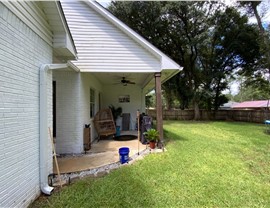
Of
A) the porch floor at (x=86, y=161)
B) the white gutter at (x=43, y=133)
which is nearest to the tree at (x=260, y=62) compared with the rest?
the porch floor at (x=86, y=161)

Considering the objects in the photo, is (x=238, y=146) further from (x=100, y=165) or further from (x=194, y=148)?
(x=100, y=165)

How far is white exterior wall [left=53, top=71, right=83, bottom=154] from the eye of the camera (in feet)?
21.7

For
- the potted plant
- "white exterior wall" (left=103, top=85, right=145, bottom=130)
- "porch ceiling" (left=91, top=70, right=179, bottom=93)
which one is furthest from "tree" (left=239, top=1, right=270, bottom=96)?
the potted plant

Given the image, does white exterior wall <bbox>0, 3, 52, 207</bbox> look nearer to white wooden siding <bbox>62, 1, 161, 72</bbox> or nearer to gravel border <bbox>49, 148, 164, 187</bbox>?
gravel border <bbox>49, 148, 164, 187</bbox>

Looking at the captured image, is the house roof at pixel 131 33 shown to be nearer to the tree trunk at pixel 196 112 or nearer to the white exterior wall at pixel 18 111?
the white exterior wall at pixel 18 111

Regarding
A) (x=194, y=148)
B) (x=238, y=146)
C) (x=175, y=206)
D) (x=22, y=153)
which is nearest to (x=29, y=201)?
(x=22, y=153)

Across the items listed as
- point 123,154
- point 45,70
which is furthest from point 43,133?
point 123,154

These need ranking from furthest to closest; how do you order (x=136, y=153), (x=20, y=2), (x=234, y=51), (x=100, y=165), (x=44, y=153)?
(x=234, y=51)
(x=136, y=153)
(x=100, y=165)
(x=44, y=153)
(x=20, y=2)

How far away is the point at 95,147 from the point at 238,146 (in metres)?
5.52

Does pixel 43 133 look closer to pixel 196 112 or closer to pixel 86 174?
pixel 86 174

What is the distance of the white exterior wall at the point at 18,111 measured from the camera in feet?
8.77

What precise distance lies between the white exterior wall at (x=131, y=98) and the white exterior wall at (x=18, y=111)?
8.71 metres

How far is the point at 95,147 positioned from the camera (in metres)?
7.55

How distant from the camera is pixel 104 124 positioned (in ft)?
30.8
